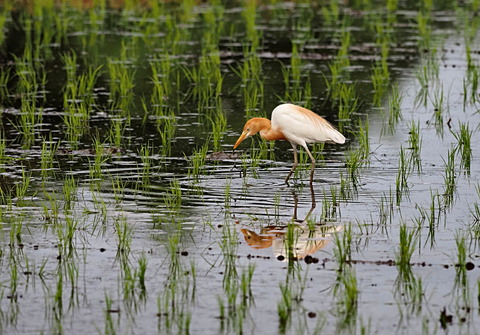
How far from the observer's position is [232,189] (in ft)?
28.7

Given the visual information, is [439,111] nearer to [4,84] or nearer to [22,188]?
[22,188]

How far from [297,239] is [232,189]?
6.22 ft

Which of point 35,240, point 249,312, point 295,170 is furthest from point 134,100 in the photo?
point 249,312

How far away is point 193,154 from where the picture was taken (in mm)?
10117

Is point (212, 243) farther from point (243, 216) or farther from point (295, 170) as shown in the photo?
point (295, 170)

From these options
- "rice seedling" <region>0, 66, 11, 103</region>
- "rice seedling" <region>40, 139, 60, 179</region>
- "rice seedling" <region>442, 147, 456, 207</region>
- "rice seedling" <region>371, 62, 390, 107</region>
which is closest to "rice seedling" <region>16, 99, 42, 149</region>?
"rice seedling" <region>0, 66, 11, 103</region>

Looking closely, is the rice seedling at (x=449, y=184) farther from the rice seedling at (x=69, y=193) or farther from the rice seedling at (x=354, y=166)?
the rice seedling at (x=69, y=193)

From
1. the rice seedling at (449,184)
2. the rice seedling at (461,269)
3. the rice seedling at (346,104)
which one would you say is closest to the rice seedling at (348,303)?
the rice seedling at (461,269)

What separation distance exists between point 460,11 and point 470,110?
871 cm

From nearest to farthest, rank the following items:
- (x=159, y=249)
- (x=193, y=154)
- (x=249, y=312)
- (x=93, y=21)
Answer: (x=249, y=312), (x=159, y=249), (x=193, y=154), (x=93, y=21)

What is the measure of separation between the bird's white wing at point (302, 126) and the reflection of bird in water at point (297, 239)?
5.56 ft

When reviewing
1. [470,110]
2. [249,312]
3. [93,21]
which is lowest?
[249,312]

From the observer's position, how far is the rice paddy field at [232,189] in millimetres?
5863

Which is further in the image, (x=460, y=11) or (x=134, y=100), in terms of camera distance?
(x=460, y=11)
